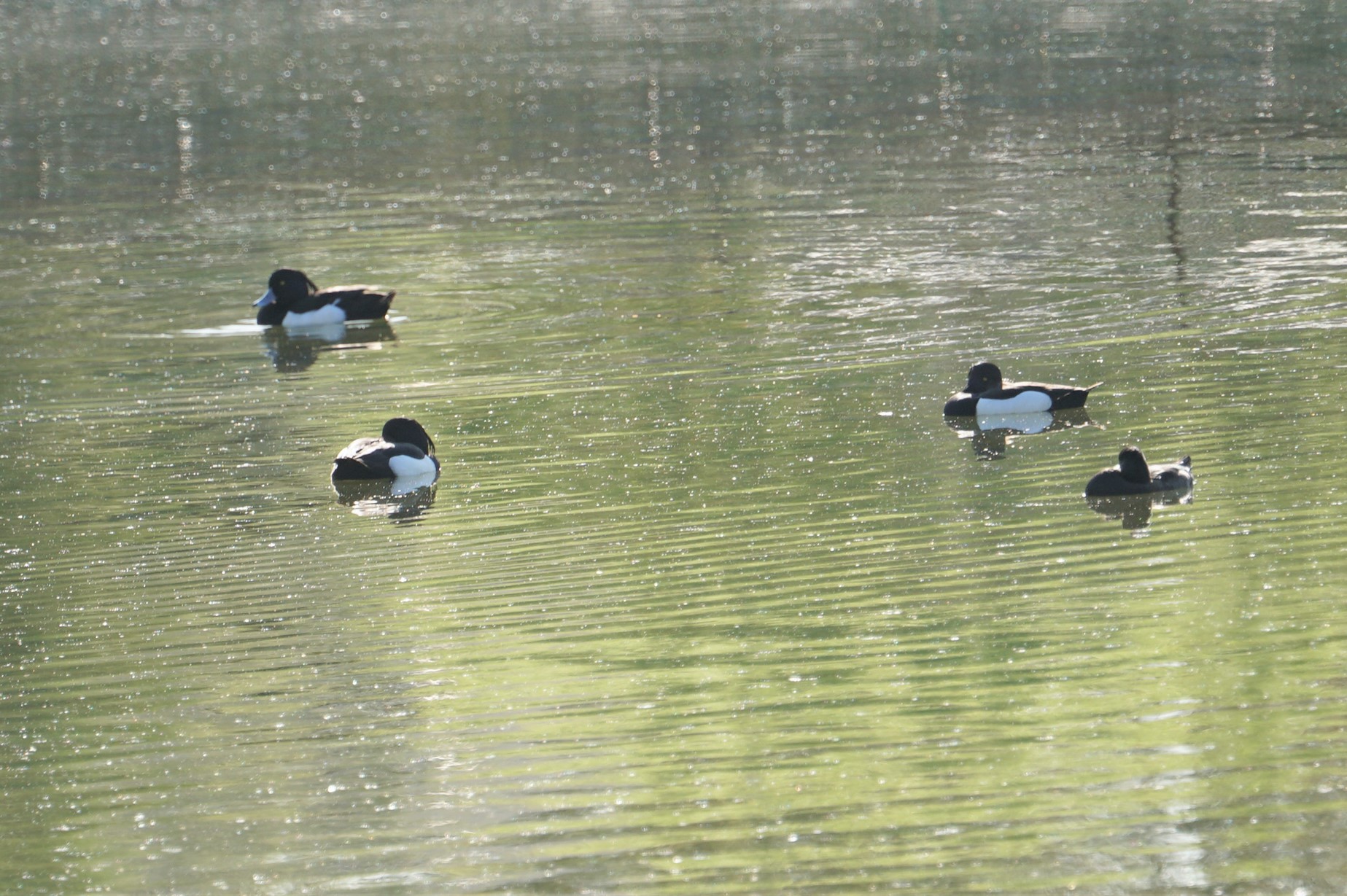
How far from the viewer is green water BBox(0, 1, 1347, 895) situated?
9344 mm

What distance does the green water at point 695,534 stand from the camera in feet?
30.7

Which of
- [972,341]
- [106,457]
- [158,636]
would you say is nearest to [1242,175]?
[972,341]

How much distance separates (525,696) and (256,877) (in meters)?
2.36

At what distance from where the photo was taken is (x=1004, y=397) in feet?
57.3

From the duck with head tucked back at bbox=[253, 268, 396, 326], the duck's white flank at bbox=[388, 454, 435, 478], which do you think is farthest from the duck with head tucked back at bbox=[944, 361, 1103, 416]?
the duck with head tucked back at bbox=[253, 268, 396, 326]

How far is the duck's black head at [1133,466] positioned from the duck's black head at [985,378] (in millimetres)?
3306

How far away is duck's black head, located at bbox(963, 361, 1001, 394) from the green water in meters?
0.51

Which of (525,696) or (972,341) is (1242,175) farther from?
(525,696)

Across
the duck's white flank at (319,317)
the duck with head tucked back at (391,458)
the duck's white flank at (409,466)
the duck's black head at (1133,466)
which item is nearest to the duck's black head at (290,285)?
the duck's white flank at (319,317)

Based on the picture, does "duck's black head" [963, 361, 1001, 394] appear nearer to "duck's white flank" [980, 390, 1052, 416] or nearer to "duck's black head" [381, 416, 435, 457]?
"duck's white flank" [980, 390, 1052, 416]

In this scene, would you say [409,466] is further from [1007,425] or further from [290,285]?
[290,285]

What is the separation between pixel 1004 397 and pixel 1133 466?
309 cm

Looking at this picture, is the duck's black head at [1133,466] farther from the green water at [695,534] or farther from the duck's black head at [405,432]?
the duck's black head at [405,432]

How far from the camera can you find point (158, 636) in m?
13.1
